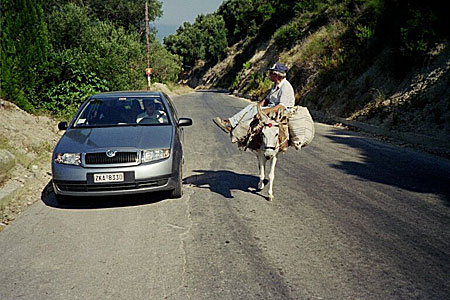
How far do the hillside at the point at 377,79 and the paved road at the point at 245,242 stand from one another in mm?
5311

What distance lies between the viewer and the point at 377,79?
758 inches

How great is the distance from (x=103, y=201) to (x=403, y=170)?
244 inches

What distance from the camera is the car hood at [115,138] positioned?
6289 millimetres

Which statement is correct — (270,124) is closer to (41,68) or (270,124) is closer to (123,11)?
(41,68)

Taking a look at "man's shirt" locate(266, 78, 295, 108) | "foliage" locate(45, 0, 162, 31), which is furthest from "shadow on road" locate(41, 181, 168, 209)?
"foliage" locate(45, 0, 162, 31)

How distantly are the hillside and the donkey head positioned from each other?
21.0 feet

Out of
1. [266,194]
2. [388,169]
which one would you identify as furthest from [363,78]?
[266,194]

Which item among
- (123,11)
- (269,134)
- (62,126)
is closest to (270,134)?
(269,134)

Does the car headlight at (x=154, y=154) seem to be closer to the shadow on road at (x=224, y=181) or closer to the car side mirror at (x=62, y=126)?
the shadow on road at (x=224, y=181)

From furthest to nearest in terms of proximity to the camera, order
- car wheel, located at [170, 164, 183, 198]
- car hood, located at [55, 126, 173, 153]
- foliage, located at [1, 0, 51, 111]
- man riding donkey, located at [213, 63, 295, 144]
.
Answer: foliage, located at [1, 0, 51, 111]
car wheel, located at [170, 164, 183, 198]
man riding donkey, located at [213, 63, 295, 144]
car hood, located at [55, 126, 173, 153]

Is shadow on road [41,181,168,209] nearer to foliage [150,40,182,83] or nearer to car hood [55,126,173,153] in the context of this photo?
car hood [55,126,173,153]

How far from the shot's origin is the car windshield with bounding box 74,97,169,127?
744 centimetres

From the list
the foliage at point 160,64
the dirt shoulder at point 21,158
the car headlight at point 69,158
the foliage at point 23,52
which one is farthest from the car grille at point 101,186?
the foliage at point 160,64

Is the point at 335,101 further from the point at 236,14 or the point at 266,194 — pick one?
the point at 236,14
